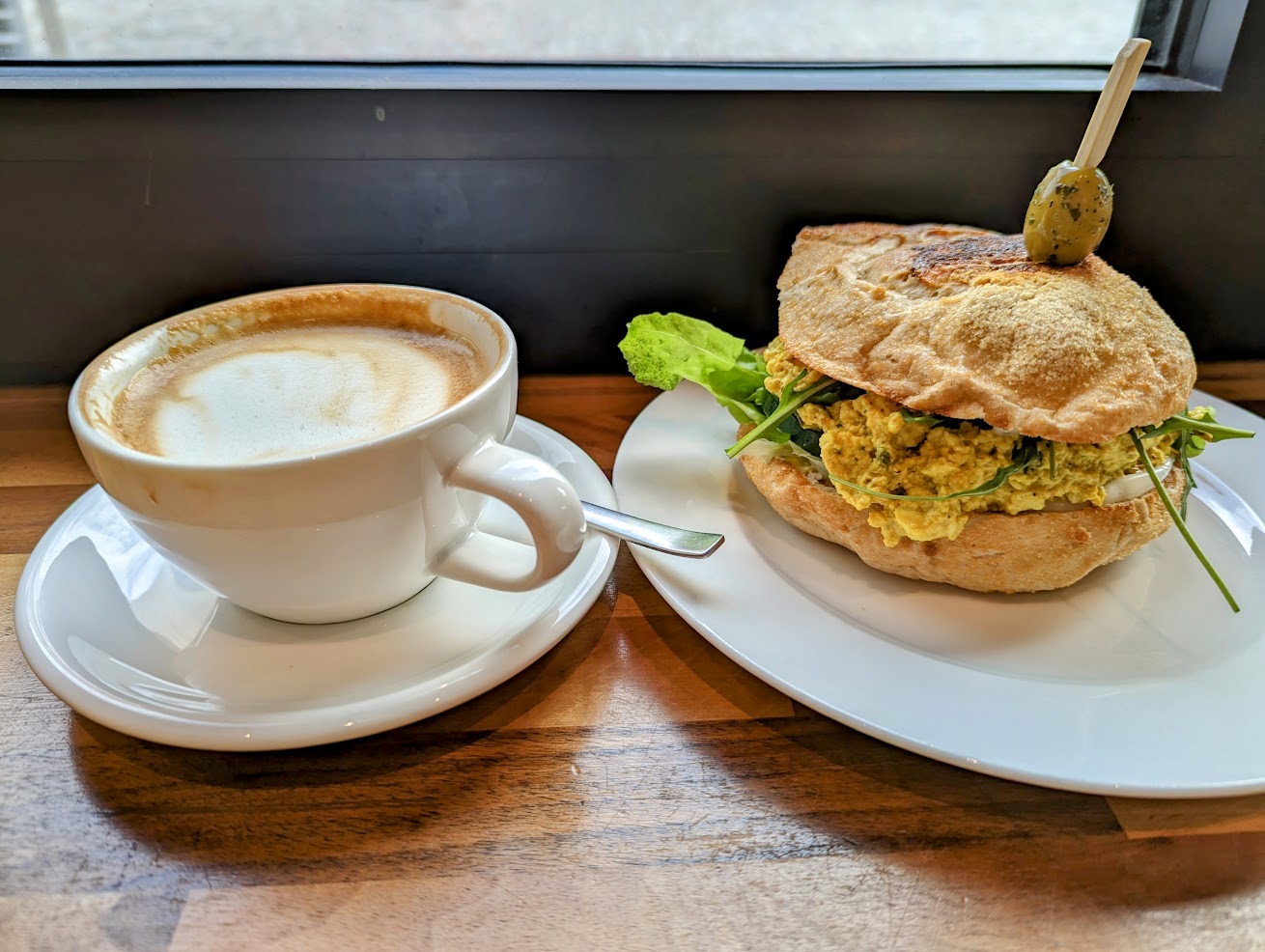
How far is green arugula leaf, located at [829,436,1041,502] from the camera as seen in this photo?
909 millimetres

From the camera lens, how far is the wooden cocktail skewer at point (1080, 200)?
0.94 metres

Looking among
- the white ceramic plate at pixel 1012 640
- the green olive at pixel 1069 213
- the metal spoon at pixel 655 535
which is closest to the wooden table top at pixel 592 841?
the white ceramic plate at pixel 1012 640

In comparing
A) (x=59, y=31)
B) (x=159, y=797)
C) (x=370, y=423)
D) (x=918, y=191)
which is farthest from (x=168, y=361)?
(x=918, y=191)

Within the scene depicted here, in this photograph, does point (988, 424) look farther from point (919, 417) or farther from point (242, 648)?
point (242, 648)

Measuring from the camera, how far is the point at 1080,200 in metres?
0.96

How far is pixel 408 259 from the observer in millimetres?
1275

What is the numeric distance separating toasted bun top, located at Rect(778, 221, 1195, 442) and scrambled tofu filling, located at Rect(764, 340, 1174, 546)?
0.05m

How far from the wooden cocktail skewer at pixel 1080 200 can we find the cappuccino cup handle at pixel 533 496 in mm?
630

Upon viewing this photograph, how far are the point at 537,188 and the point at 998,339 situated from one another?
660 millimetres

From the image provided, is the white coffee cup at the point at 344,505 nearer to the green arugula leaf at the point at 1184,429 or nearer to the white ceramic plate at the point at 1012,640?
the white ceramic plate at the point at 1012,640

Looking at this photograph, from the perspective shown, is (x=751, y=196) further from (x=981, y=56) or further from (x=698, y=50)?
(x=981, y=56)

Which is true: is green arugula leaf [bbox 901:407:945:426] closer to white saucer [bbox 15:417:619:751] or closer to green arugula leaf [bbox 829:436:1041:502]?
green arugula leaf [bbox 829:436:1041:502]

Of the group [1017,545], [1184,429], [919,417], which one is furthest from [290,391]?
[1184,429]

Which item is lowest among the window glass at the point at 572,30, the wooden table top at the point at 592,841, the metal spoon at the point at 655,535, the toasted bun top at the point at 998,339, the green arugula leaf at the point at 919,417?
the wooden table top at the point at 592,841
